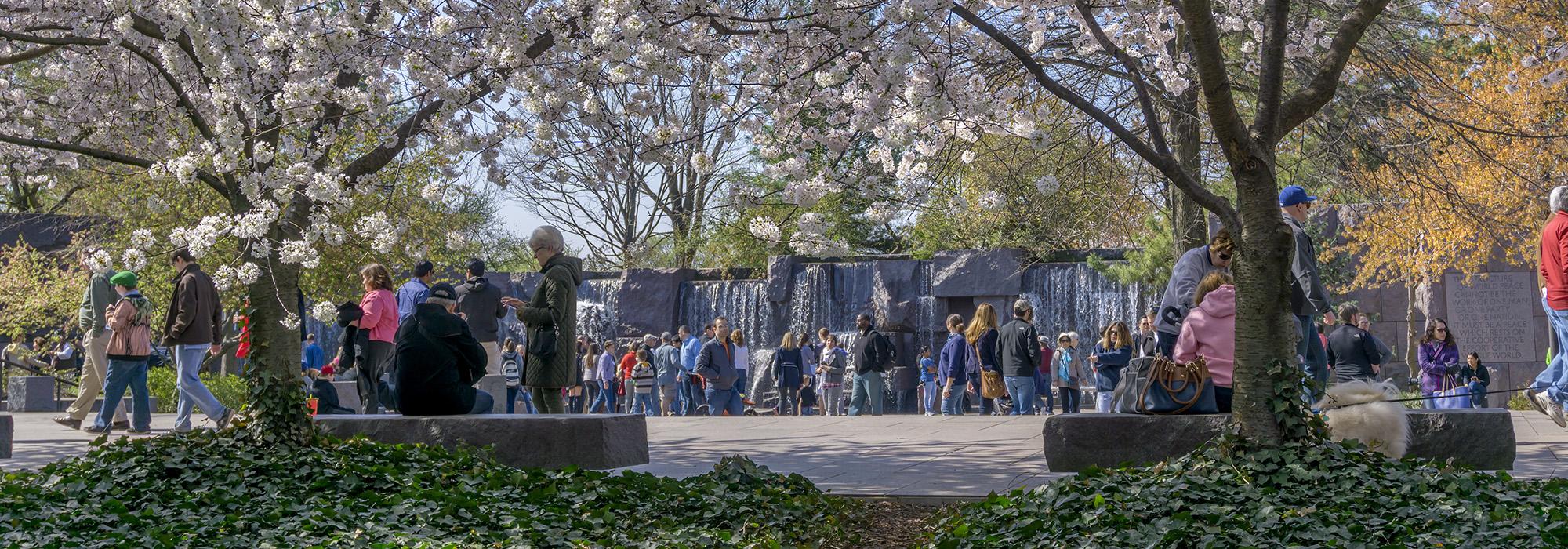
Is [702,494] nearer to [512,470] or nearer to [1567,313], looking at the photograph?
[512,470]

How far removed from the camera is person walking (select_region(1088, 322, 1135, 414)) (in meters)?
15.5

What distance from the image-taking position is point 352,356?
1090 cm

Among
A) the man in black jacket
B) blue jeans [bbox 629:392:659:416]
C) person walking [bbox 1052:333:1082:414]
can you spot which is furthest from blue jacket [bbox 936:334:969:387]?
blue jeans [bbox 629:392:659:416]

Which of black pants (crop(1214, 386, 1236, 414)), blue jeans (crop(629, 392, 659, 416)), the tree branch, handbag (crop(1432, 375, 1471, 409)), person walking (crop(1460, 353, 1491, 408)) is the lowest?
blue jeans (crop(629, 392, 659, 416))

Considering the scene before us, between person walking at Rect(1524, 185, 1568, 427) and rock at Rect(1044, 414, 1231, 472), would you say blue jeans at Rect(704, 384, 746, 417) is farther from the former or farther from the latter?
rock at Rect(1044, 414, 1231, 472)

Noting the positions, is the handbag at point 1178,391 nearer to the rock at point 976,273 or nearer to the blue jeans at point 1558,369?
the blue jeans at point 1558,369

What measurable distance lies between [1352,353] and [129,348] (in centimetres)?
1183

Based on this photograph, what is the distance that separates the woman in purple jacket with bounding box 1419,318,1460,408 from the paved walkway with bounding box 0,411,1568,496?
4033mm

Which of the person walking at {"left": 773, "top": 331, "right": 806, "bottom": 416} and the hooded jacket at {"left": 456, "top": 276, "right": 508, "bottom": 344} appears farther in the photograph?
the person walking at {"left": 773, "top": 331, "right": 806, "bottom": 416}

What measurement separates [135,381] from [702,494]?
285 inches

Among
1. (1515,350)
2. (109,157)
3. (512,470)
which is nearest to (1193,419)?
(512,470)

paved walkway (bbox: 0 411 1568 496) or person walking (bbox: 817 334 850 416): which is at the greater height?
person walking (bbox: 817 334 850 416)

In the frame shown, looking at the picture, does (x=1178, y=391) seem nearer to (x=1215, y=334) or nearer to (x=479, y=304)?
(x=1215, y=334)

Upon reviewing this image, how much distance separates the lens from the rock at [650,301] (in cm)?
3034
